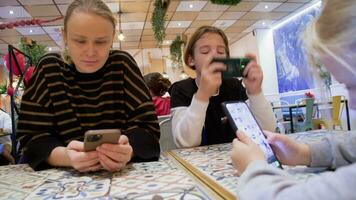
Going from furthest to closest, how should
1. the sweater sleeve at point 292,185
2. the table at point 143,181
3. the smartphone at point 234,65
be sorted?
the smartphone at point 234,65 < the table at point 143,181 < the sweater sleeve at point 292,185

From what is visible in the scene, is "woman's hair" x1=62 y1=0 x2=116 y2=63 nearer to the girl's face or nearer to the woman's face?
the woman's face

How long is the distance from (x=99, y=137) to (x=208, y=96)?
1.95 feet

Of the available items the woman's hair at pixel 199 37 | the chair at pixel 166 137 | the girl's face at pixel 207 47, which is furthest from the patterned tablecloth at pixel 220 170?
the chair at pixel 166 137

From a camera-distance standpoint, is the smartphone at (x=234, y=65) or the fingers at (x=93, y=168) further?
the smartphone at (x=234, y=65)

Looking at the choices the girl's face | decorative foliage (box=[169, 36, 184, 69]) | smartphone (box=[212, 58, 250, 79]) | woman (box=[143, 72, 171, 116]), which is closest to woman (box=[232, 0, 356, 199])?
smartphone (box=[212, 58, 250, 79])

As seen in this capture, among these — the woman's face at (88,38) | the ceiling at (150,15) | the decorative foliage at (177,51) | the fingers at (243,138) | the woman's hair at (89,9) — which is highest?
the ceiling at (150,15)

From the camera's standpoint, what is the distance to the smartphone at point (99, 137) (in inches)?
32.7

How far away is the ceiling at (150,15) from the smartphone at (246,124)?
220 inches

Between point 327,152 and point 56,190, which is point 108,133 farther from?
point 327,152

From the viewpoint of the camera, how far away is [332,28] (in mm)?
481

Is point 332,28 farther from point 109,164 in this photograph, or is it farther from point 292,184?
point 109,164

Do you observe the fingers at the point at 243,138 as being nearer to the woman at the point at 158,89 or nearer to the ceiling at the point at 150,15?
the woman at the point at 158,89

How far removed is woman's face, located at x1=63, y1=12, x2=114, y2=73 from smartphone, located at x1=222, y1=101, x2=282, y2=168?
0.50 meters

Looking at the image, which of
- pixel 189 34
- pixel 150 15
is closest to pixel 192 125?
pixel 189 34
